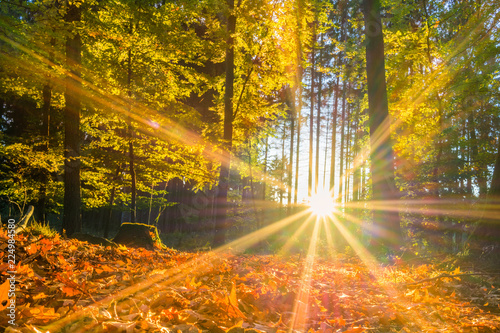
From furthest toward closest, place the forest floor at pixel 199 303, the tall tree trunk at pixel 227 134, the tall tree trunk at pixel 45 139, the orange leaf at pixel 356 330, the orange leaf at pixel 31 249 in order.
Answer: the tall tree trunk at pixel 227 134 → the tall tree trunk at pixel 45 139 → the orange leaf at pixel 31 249 → the orange leaf at pixel 356 330 → the forest floor at pixel 199 303

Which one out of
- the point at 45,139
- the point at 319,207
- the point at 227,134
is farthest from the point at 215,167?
the point at 319,207

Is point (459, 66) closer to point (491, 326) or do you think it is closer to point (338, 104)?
point (491, 326)

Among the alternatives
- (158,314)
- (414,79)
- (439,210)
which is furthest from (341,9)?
(158,314)

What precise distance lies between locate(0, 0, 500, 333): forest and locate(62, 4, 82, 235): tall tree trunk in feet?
0.13

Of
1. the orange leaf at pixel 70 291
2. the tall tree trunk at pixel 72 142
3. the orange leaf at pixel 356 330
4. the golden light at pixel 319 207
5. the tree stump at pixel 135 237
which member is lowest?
the golden light at pixel 319 207

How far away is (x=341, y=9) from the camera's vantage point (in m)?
21.7

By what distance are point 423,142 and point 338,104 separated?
61.5 ft

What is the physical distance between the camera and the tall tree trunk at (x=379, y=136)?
7.63 metres

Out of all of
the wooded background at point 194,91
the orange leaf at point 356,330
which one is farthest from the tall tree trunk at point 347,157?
the orange leaf at point 356,330

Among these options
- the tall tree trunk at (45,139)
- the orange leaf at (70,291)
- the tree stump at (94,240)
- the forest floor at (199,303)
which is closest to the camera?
the forest floor at (199,303)

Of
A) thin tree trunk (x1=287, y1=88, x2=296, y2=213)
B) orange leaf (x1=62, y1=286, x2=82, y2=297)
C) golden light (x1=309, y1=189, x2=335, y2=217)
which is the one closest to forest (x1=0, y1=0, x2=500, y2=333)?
orange leaf (x1=62, y1=286, x2=82, y2=297)

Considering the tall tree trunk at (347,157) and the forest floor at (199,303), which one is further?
the tall tree trunk at (347,157)

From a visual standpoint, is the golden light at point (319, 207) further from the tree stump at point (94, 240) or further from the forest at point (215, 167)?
the tree stump at point (94, 240)

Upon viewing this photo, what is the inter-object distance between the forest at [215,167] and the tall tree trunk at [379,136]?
0.13ft
